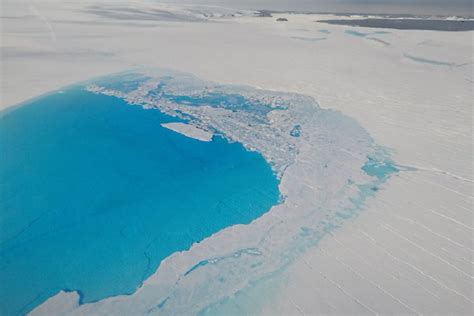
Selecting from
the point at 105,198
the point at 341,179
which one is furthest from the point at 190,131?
the point at 341,179

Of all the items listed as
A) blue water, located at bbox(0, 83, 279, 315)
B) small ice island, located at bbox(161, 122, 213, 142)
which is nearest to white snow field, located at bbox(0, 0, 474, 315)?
blue water, located at bbox(0, 83, 279, 315)

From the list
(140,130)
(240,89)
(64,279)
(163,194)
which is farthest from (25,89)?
(64,279)

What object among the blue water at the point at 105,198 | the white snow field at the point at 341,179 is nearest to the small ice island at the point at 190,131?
the blue water at the point at 105,198

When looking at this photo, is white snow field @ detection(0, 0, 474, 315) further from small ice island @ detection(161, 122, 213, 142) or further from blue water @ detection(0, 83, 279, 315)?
small ice island @ detection(161, 122, 213, 142)

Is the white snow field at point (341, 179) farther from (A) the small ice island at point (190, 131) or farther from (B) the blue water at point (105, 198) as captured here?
(A) the small ice island at point (190, 131)

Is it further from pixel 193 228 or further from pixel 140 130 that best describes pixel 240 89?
pixel 193 228

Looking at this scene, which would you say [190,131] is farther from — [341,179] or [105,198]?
[341,179]
